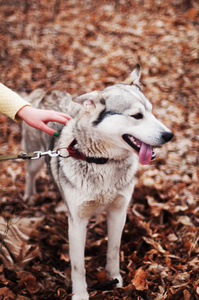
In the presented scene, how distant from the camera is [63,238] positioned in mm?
3449

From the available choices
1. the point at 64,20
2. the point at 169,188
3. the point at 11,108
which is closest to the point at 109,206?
the point at 11,108

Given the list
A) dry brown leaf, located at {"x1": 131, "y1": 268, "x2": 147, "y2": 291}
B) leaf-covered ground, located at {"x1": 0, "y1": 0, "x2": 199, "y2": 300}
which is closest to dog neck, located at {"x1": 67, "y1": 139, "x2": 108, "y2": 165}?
leaf-covered ground, located at {"x1": 0, "y1": 0, "x2": 199, "y2": 300}

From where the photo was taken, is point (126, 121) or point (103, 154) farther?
point (103, 154)

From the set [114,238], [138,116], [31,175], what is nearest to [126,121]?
[138,116]

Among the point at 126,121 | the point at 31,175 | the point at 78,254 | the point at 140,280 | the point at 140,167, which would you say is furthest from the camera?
the point at 140,167

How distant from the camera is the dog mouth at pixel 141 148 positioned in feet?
7.58

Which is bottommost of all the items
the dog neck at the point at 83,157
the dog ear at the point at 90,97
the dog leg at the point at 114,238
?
the dog leg at the point at 114,238

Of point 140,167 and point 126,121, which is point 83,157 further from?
point 140,167

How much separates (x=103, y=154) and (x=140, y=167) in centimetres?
220

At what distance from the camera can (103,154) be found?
2.47 meters

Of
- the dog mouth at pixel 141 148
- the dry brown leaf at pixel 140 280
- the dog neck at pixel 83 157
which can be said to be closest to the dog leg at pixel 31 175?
the dog neck at pixel 83 157

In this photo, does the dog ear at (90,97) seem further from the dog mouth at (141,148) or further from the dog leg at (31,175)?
the dog leg at (31,175)

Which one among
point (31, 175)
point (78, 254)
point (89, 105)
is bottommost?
point (78, 254)

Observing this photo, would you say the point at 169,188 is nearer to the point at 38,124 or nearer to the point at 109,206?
the point at 109,206
